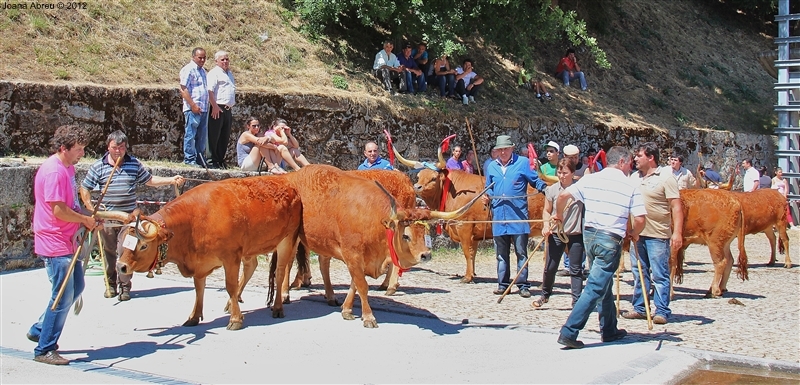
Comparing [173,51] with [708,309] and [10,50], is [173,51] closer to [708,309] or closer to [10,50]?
[10,50]

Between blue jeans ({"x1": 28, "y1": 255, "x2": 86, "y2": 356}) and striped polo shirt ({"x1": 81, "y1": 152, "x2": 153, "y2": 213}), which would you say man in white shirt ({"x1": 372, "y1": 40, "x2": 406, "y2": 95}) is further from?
blue jeans ({"x1": 28, "y1": 255, "x2": 86, "y2": 356})

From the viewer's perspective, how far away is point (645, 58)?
28.0 m

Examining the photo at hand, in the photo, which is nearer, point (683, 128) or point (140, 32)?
point (140, 32)

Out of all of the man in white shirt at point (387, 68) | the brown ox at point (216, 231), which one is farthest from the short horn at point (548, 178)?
the man in white shirt at point (387, 68)

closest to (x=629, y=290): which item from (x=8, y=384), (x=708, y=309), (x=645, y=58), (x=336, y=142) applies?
(x=708, y=309)

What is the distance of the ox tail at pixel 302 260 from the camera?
1042cm

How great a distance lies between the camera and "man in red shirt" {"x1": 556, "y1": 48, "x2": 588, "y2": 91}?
24000 mm

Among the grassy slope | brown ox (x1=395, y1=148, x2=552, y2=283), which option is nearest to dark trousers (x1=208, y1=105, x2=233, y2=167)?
the grassy slope

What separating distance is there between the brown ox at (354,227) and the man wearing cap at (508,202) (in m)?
2.69

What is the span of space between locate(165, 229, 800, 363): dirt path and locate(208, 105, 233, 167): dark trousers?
8.06ft

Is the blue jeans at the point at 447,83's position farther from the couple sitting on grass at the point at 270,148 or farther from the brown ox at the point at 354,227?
the brown ox at the point at 354,227

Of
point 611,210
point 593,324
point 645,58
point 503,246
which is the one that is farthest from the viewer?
point 645,58

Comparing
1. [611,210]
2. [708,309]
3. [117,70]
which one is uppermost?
[117,70]

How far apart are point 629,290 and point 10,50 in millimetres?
10774
